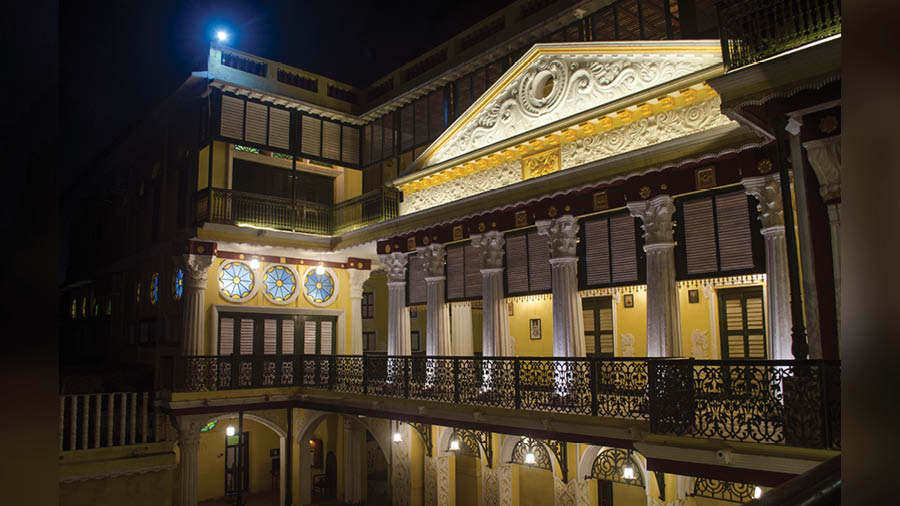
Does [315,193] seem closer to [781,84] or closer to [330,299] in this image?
[330,299]

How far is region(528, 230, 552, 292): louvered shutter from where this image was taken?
14.7 metres

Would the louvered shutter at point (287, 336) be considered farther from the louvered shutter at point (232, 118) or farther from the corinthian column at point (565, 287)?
the corinthian column at point (565, 287)

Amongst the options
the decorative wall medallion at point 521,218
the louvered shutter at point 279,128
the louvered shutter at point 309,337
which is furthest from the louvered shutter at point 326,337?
the decorative wall medallion at point 521,218

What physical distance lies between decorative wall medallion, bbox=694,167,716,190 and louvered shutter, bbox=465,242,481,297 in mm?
6341

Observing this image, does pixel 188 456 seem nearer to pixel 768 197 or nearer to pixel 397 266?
pixel 397 266

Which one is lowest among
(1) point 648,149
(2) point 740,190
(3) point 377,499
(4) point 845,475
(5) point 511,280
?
(3) point 377,499

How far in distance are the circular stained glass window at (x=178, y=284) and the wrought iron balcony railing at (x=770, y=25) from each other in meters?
16.7

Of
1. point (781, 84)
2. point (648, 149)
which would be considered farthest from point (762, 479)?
point (648, 149)

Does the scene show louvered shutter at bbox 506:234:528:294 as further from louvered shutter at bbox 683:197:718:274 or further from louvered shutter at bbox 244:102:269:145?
louvered shutter at bbox 244:102:269:145

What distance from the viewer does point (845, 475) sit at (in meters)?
0.95

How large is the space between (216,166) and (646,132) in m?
13.5

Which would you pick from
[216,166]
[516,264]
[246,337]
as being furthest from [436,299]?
[216,166]

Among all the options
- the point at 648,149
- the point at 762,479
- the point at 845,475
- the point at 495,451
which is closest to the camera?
the point at 845,475

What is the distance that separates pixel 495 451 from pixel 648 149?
7.29 m
